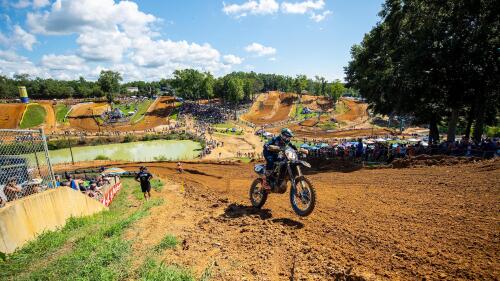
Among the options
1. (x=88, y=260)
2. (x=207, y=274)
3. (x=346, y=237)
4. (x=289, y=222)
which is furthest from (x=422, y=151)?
(x=88, y=260)

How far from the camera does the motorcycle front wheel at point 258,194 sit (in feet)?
27.0

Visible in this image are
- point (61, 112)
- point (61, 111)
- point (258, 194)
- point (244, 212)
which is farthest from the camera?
point (61, 111)

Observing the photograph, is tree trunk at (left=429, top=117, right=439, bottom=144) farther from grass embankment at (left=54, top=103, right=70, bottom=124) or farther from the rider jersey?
grass embankment at (left=54, top=103, right=70, bottom=124)

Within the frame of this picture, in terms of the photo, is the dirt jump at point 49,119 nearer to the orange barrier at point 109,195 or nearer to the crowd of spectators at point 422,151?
the orange barrier at point 109,195

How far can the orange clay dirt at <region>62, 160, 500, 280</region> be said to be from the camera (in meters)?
4.45

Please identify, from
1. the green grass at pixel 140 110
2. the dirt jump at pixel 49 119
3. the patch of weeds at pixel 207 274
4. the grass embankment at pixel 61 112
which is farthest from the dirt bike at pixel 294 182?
the grass embankment at pixel 61 112

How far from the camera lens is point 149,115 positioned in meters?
93.3

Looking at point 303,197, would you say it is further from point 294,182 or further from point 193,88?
point 193,88

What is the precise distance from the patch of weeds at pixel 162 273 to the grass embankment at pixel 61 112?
91.7m

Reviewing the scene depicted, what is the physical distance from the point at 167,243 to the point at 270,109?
9942 cm

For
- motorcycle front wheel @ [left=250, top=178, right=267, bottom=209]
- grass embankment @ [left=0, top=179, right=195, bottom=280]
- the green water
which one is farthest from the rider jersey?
the green water

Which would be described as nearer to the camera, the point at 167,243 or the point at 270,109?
the point at 167,243

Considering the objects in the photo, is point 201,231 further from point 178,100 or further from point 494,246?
point 178,100

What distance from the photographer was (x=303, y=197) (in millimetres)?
7012
